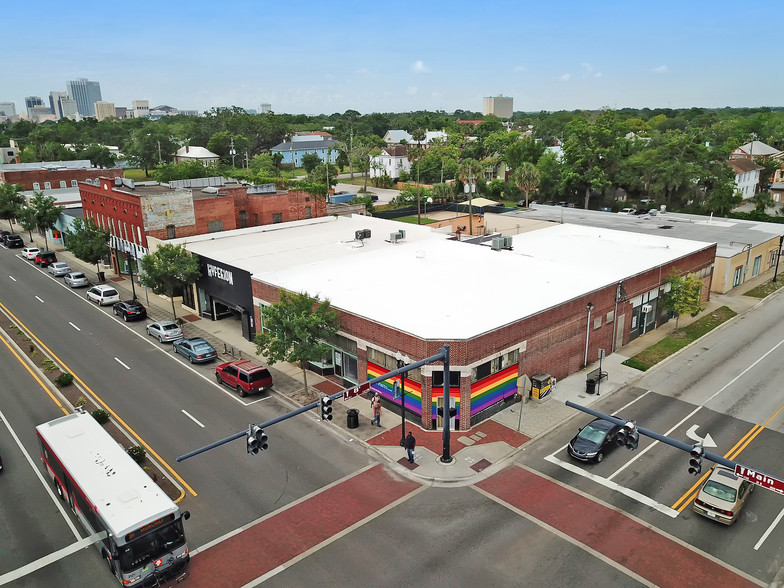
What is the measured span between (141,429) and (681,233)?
51.2 meters

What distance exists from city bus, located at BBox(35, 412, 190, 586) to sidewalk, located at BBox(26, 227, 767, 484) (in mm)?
9828

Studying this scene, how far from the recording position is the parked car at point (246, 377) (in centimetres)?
3072

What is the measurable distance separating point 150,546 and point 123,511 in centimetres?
133

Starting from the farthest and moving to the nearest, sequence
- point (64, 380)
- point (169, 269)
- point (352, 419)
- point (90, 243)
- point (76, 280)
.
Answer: point (76, 280), point (90, 243), point (169, 269), point (64, 380), point (352, 419)

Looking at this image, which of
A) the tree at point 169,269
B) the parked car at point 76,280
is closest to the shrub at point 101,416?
the tree at point 169,269

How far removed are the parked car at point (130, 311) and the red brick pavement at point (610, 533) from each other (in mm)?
32038

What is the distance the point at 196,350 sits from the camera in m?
35.8

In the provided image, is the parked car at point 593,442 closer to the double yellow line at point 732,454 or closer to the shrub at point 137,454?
the double yellow line at point 732,454

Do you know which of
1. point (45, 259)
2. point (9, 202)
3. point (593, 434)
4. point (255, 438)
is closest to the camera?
point (255, 438)

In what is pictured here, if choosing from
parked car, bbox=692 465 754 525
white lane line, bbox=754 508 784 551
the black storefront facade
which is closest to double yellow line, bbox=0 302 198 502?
the black storefront facade

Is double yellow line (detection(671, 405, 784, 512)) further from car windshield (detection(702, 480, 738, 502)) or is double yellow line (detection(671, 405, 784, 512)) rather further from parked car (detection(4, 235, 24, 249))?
parked car (detection(4, 235, 24, 249))

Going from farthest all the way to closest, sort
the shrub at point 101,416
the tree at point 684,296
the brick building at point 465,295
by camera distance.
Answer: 1. the tree at point 684,296
2. the shrub at point 101,416
3. the brick building at point 465,295

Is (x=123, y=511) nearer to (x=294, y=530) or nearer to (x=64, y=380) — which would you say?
(x=294, y=530)

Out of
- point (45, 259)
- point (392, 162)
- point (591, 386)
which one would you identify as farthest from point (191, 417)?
point (392, 162)
